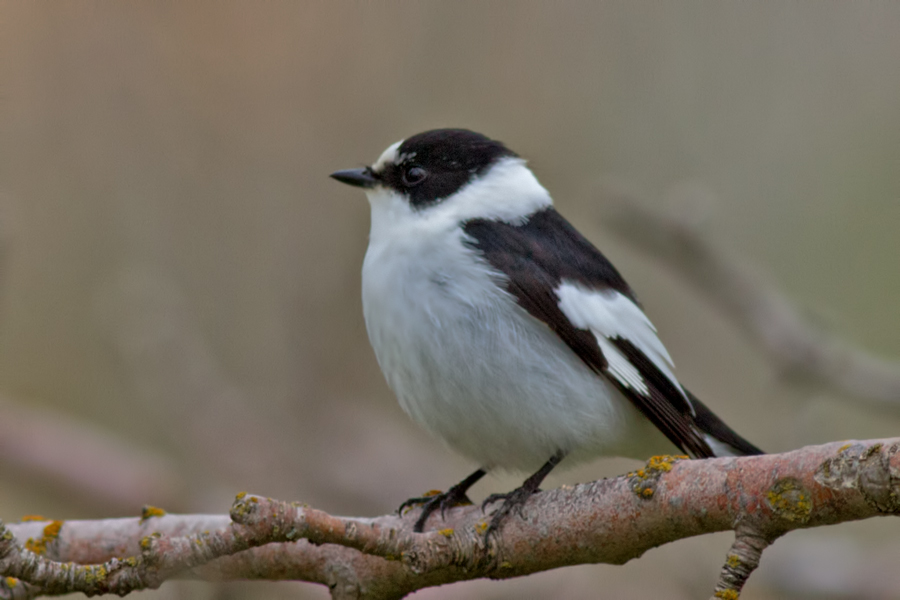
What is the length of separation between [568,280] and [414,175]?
790mm

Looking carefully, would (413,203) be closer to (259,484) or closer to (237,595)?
(237,595)

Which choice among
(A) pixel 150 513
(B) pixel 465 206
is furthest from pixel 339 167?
(A) pixel 150 513

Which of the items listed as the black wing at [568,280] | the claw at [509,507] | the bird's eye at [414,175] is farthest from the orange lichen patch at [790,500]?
the bird's eye at [414,175]

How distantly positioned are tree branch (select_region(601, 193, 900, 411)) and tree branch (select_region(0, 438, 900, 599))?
1.86m

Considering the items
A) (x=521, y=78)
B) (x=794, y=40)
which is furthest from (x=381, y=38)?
(x=794, y=40)

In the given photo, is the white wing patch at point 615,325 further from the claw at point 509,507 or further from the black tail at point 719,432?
the claw at point 509,507

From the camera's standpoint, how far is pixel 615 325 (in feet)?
10.6

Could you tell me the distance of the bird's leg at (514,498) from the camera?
2.49m

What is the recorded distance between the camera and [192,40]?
6.43 m

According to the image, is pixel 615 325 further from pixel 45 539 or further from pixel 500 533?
pixel 45 539

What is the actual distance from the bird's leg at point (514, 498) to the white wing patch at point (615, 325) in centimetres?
41

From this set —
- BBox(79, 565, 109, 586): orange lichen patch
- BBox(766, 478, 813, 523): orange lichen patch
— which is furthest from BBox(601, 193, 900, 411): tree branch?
BBox(79, 565, 109, 586): orange lichen patch

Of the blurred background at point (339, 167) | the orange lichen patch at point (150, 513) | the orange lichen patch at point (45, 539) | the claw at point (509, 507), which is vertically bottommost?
the claw at point (509, 507)

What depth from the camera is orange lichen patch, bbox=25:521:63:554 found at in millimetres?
2754
